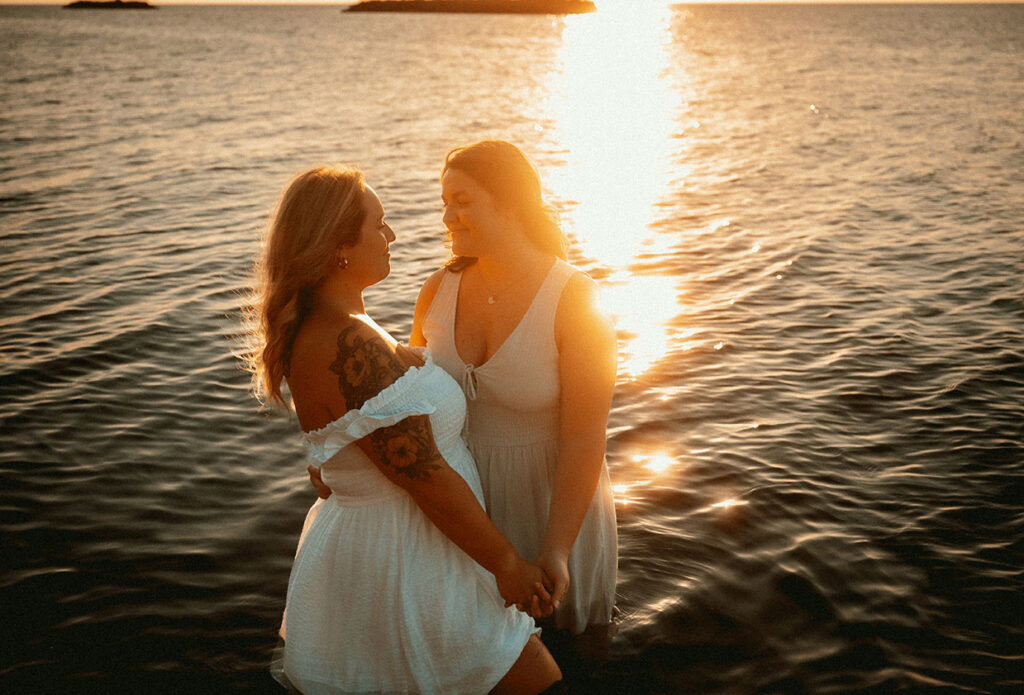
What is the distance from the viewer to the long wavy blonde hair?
10.4 feet

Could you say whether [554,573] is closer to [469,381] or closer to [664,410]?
[469,381]

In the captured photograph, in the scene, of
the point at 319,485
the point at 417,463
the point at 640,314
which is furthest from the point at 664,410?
the point at 417,463

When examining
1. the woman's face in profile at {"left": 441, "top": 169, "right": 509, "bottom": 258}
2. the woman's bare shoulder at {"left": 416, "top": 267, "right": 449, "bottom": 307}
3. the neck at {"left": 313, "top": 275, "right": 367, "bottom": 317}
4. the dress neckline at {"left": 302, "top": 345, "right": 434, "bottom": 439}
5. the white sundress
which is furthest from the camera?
the woman's bare shoulder at {"left": 416, "top": 267, "right": 449, "bottom": 307}

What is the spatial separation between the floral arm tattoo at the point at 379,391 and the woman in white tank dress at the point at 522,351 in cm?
71

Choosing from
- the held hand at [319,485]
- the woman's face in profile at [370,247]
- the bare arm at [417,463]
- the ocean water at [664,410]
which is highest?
the woman's face in profile at [370,247]

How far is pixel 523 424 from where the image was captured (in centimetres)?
400

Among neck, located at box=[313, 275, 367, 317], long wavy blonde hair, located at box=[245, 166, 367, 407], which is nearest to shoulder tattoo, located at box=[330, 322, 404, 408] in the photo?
neck, located at box=[313, 275, 367, 317]

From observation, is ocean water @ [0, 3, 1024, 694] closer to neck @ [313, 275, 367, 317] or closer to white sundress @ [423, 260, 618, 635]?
white sundress @ [423, 260, 618, 635]

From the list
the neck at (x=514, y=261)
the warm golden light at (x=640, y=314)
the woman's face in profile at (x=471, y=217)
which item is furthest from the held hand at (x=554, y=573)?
the warm golden light at (x=640, y=314)

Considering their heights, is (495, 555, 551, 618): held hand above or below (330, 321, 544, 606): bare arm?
below

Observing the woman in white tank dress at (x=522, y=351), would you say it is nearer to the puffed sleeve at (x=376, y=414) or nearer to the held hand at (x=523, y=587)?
the held hand at (x=523, y=587)

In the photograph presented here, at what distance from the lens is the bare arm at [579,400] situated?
3.73 meters

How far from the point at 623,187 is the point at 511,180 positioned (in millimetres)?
17547

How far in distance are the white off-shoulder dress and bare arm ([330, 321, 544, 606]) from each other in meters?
0.11
